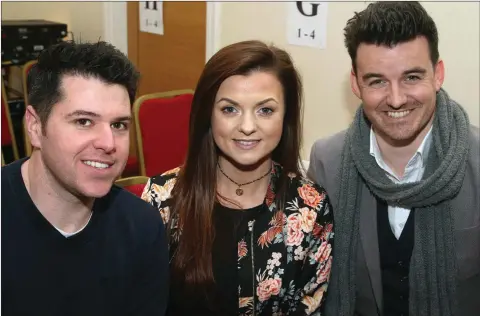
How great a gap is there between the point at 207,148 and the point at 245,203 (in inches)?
8.2

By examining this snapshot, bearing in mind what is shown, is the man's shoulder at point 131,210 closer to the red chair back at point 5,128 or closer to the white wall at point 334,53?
the white wall at point 334,53

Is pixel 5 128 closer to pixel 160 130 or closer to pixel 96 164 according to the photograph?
pixel 160 130

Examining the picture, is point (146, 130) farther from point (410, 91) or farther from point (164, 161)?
point (410, 91)

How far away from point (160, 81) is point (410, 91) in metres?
2.43

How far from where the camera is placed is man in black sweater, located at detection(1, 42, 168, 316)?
118 centimetres

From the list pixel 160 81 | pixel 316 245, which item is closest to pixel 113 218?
pixel 316 245

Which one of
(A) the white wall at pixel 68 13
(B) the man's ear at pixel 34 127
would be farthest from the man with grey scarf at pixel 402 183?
(A) the white wall at pixel 68 13

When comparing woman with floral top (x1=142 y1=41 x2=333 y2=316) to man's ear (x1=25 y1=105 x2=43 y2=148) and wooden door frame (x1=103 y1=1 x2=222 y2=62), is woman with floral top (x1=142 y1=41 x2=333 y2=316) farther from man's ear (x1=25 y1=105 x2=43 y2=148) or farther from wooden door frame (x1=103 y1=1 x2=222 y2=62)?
wooden door frame (x1=103 y1=1 x2=222 y2=62)

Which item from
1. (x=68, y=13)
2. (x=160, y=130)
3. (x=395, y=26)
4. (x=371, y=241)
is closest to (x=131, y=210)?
(x=371, y=241)

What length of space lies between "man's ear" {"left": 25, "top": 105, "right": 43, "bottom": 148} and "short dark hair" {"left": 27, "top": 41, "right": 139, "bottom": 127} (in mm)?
15

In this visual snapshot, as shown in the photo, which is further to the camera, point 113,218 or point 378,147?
point 378,147

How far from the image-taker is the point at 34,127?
1.24 meters

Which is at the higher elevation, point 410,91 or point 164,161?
point 410,91

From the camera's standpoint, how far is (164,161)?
101 inches
